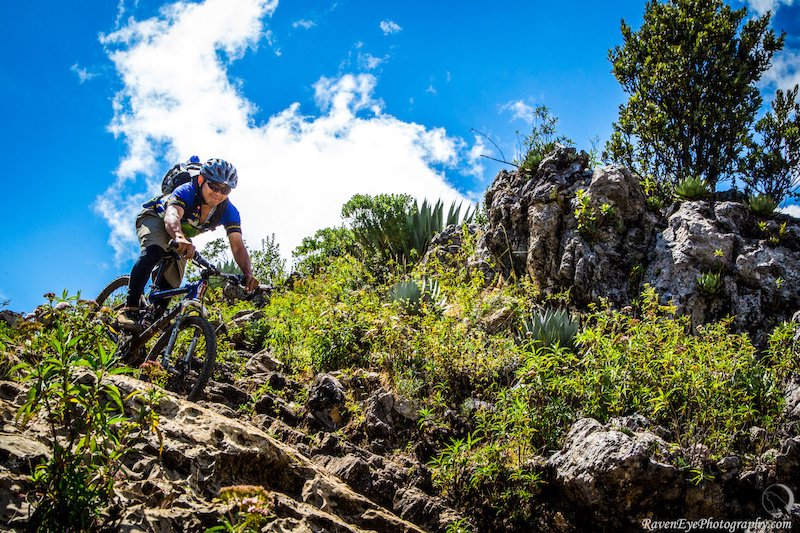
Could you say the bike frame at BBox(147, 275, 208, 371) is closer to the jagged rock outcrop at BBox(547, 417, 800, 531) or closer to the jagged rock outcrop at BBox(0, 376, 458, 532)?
the jagged rock outcrop at BBox(0, 376, 458, 532)

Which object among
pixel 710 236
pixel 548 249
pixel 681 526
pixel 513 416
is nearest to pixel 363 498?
pixel 513 416

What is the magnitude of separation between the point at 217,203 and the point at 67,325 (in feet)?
7.70

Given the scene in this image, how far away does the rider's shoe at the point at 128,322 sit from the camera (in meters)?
6.01

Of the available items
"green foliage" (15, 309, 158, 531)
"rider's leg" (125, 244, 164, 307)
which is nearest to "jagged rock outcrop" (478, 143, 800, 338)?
"rider's leg" (125, 244, 164, 307)

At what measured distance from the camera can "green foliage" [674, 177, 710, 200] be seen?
9.35 metres

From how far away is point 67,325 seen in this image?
4.30m

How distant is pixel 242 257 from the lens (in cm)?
642

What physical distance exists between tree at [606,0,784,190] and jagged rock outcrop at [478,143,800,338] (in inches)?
96.4

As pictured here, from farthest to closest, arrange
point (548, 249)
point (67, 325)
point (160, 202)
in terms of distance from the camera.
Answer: point (548, 249) → point (160, 202) → point (67, 325)

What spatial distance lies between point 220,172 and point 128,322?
5.72ft

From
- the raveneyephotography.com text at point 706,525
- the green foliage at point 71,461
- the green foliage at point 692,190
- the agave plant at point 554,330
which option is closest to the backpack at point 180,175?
the green foliage at point 71,461

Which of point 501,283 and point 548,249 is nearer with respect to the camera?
point 548,249

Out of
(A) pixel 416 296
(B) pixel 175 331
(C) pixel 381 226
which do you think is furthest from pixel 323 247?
(B) pixel 175 331

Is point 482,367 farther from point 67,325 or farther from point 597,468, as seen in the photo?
point 67,325
